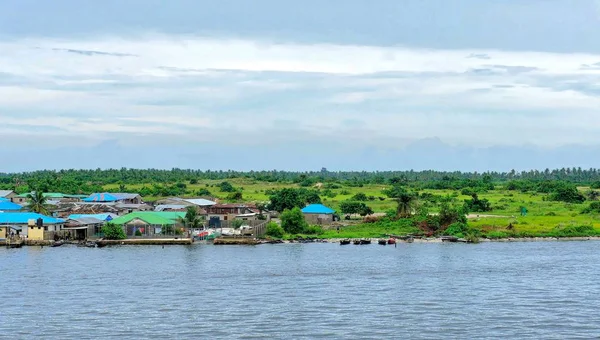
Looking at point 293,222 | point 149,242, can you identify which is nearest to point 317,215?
point 293,222

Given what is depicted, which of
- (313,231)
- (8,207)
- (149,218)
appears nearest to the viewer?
(149,218)

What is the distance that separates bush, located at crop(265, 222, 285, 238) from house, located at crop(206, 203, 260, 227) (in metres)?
5.27

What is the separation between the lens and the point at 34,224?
71.7m

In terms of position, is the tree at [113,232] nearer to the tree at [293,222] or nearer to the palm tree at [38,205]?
the palm tree at [38,205]

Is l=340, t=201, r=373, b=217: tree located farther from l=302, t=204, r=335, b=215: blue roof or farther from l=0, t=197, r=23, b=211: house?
l=0, t=197, r=23, b=211: house

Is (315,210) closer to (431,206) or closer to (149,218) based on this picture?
(149,218)

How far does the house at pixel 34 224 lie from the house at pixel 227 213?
14366 mm

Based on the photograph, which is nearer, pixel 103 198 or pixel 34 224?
pixel 34 224

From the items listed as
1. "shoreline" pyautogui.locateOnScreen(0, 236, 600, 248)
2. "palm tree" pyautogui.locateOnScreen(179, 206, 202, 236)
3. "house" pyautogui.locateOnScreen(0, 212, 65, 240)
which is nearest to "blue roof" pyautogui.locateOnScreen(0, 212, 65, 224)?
"house" pyautogui.locateOnScreen(0, 212, 65, 240)

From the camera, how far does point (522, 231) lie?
245 ft

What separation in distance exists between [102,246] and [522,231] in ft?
124

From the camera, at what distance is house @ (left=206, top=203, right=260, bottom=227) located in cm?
7912

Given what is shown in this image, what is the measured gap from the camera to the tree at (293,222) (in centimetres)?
7475

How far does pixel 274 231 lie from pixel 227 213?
8.61m
